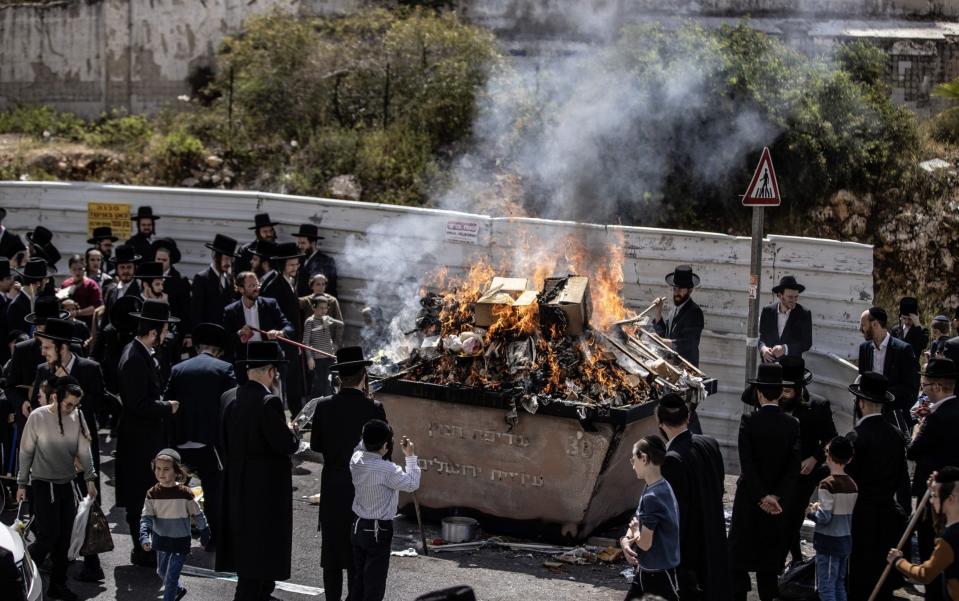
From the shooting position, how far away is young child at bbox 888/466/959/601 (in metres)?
6.65

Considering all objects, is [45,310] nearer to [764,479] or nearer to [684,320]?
[684,320]

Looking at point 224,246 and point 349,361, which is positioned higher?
point 224,246

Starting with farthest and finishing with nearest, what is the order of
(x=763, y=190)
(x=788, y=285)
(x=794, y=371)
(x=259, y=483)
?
(x=788, y=285), (x=763, y=190), (x=794, y=371), (x=259, y=483)

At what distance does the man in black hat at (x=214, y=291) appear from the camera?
43.7 feet

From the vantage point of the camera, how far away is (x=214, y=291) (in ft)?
44.0

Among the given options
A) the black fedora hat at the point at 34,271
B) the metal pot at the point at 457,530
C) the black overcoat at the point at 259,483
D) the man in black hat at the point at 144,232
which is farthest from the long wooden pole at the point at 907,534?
the man in black hat at the point at 144,232

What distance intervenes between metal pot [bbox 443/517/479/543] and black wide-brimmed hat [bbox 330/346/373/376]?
2.10 m

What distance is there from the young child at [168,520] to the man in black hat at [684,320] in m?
5.42

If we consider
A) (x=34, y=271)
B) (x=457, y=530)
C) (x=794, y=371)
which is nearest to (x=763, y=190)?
(x=794, y=371)

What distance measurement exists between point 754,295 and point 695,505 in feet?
15.1

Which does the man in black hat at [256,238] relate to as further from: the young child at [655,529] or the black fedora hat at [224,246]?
the young child at [655,529]

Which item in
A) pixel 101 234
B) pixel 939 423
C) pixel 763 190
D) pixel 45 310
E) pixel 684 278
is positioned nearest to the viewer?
pixel 939 423

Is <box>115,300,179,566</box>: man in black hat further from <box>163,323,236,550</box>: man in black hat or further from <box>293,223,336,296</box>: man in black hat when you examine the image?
<box>293,223,336,296</box>: man in black hat

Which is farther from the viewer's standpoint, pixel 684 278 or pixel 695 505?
pixel 684 278
